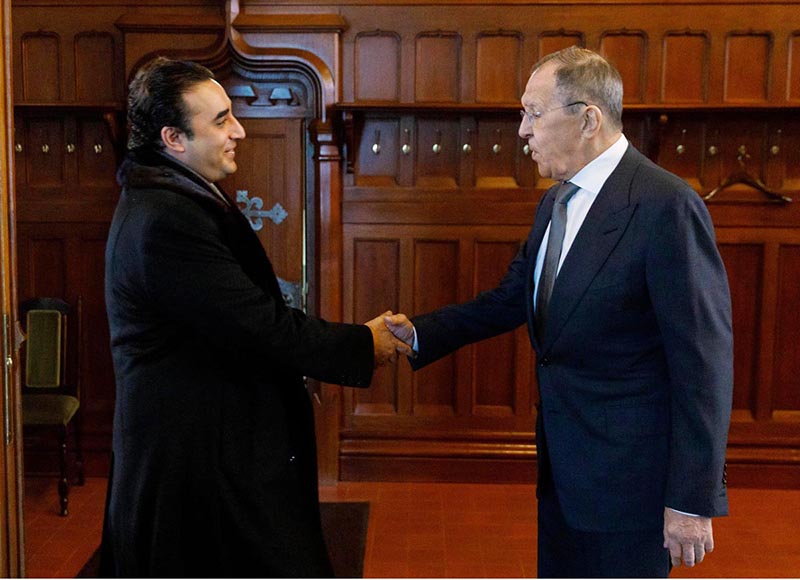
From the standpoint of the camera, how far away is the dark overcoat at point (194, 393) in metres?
1.94

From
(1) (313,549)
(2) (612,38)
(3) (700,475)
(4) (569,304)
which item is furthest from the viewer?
(2) (612,38)

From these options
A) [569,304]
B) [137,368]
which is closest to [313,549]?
[137,368]

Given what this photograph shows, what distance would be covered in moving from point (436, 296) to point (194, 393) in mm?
2602

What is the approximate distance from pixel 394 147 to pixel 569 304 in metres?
2.64

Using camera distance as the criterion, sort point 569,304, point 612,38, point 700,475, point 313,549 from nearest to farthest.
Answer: point 700,475, point 569,304, point 313,549, point 612,38

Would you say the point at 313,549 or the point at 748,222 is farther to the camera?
the point at 748,222

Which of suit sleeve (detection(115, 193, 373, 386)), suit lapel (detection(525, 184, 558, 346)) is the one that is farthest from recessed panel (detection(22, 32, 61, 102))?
suit lapel (detection(525, 184, 558, 346))

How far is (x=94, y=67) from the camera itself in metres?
4.38

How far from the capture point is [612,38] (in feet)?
14.0

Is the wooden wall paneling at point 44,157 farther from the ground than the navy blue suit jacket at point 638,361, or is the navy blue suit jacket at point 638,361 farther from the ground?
the wooden wall paneling at point 44,157

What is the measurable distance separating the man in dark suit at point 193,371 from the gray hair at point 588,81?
2.82 ft

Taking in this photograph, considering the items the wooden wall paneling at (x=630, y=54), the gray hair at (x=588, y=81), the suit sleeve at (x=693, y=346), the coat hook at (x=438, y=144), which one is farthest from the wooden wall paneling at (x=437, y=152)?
the suit sleeve at (x=693, y=346)

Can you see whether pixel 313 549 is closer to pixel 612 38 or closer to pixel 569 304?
pixel 569 304

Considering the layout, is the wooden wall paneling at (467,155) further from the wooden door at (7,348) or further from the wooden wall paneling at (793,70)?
the wooden door at (7,348)
